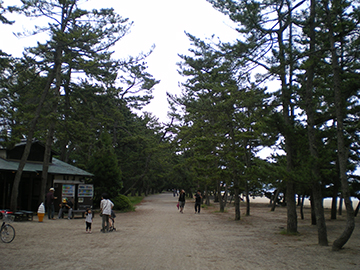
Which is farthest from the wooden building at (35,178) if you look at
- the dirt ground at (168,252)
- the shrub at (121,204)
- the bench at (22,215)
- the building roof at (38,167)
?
the dirt ground at (168,252)

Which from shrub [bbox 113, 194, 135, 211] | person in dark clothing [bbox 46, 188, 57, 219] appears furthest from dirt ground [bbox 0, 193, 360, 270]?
shrub [bbox 113, 194, 135, 211]

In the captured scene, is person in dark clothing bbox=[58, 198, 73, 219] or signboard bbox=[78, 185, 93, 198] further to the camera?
signboard bbox=[78, 185, 93, 198]

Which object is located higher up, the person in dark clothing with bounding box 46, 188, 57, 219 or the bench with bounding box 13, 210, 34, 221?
the person in dark clothing with bounding box 46, 188, 57, 219

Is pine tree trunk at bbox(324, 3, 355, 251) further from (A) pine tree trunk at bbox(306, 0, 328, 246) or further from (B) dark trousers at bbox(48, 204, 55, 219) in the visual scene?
(B) dark trousers at bbox(48, 204, 55, 219)

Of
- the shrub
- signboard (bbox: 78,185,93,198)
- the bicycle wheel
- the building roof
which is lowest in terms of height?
the shrub

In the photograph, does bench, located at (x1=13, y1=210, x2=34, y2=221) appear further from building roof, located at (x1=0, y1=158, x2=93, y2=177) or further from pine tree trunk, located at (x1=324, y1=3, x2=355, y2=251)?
pine tree trunk, located at (x1=324, y1=3, x2=355, y2=251)

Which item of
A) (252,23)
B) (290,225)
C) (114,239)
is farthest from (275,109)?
(114,239)

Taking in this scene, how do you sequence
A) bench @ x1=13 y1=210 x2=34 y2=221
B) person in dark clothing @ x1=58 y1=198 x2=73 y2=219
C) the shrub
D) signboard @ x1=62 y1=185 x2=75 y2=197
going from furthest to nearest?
the shrub → signboard @ x1=62 y1=185 x2=75 y2=197 → person in dark clothing @ x1=58 y1=198 x2=73 y2=219 → bench @ x1=13 y1=210 x2=34 y2=221

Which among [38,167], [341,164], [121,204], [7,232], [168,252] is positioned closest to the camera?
[168,252]

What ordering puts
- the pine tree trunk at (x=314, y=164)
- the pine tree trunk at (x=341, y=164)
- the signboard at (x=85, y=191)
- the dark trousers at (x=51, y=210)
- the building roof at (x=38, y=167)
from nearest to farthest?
the pine tree trunk at (x=341, y=164)
the pine tree trunk at (x=314, y=164)
the dark trousers at (x=51, y=210)
the building roof at (x=38, y=167)
the signboard at (x=85, y=191)

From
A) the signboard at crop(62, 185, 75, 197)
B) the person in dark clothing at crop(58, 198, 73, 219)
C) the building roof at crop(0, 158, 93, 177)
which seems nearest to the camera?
the person in dark clothing at crop(58, 198, 73, 219)

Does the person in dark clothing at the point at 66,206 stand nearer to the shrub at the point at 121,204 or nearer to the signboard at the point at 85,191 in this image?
the signboard at the point at 85,191

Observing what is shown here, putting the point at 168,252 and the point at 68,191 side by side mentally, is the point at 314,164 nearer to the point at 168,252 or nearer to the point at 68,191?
the point at 168,252

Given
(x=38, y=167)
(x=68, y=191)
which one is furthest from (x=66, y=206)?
(x=38, y=167)
